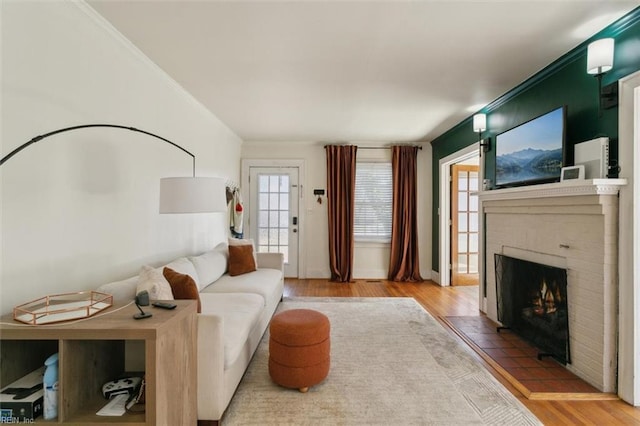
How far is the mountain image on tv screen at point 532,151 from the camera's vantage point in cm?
252

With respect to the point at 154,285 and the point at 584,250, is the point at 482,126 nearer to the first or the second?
the point at 584,250

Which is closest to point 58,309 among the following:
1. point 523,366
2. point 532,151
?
point 523,366

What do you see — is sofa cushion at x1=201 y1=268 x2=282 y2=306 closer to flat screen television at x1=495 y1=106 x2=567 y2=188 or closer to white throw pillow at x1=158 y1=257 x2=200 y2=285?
white throw pillow at x1=158 y1=257 x2=200 y2=285

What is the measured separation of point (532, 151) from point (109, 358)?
11.5ft

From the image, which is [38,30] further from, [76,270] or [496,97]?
[496,97]

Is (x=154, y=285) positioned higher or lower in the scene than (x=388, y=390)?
higher

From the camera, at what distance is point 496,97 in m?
3.43

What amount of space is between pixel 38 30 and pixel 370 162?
472 centimetres

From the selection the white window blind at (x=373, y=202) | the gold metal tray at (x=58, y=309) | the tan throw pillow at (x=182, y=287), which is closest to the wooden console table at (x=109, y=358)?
the gold metal tray at (x=58, y=309)

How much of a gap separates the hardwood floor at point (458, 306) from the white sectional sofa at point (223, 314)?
124cm

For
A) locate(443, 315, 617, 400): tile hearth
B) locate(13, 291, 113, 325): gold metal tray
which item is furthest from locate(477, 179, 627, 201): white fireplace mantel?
locate(13, 291, 113, 325): gold metal tray

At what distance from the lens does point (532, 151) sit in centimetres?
280

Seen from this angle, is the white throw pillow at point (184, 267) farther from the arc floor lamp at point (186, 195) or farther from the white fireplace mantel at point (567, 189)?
the white fireplace mantel at point (567, 189)

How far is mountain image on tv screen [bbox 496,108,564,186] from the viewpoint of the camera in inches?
99.0
